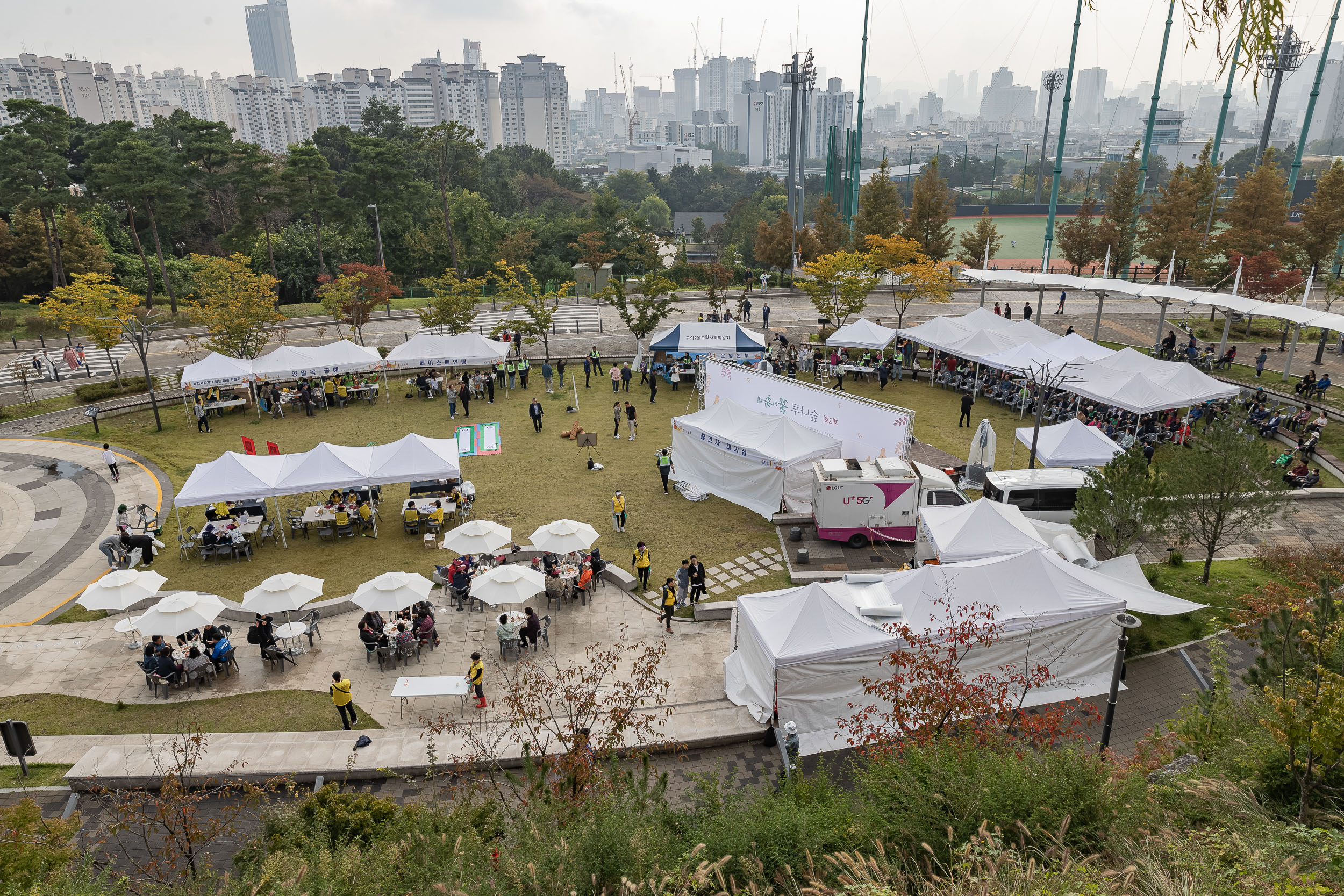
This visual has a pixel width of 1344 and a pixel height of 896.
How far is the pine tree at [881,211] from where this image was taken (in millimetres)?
46844

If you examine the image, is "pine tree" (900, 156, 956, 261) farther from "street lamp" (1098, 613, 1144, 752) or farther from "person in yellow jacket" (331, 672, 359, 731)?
"person in yellow jacket" (331, 672, 359, 731)

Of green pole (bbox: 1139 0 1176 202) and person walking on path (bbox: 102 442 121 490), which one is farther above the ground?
green pole (bbox: 1139 0 1176 202)

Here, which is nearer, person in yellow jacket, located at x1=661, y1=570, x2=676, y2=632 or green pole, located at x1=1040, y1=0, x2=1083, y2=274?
person in yellow jacket, located at x1=661, y1=570, x2=676, y2=632

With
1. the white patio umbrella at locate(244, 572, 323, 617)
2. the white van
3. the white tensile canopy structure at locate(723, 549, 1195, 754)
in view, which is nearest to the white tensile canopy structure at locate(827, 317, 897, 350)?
the white van

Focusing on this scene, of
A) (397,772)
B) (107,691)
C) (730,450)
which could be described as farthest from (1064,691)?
(107,691)

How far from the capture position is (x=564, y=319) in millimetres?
45094

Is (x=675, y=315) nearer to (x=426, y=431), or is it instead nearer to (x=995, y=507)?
(x=426, y=431)

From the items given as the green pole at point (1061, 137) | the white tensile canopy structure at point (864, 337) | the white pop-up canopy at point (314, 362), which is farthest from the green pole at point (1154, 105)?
the white pop-up canopy at point (314, 362)

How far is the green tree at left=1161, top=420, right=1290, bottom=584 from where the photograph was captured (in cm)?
1434

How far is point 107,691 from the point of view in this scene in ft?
44.0

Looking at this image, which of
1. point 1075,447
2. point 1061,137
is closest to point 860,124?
point 1061,137

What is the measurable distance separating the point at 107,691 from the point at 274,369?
16.5m

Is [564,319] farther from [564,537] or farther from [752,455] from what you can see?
[564,537]

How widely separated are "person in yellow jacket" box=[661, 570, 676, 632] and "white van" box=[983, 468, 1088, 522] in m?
8.31
